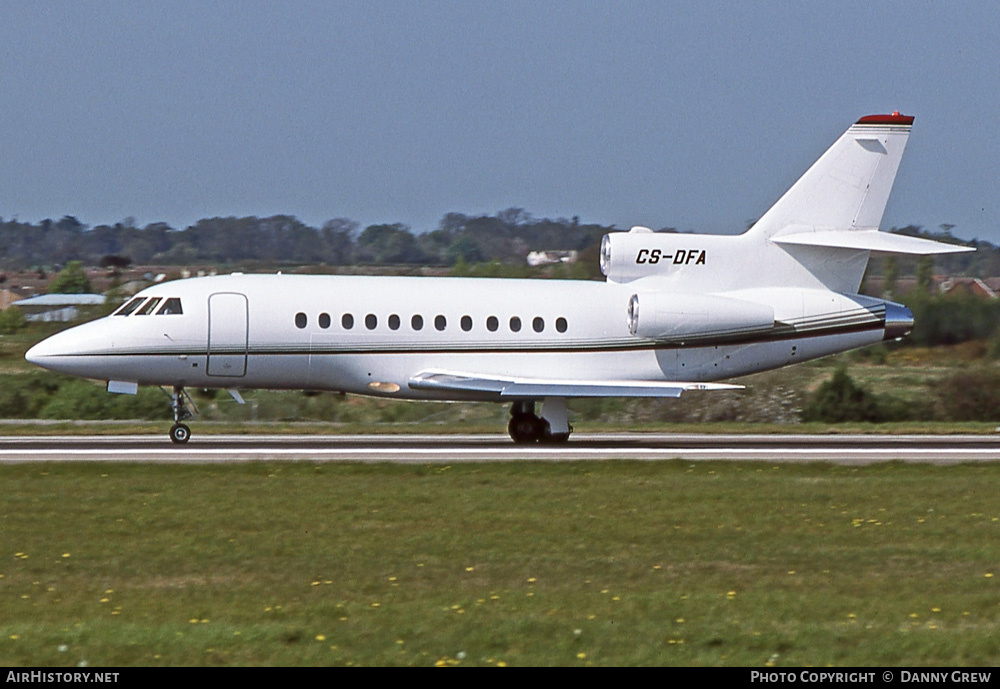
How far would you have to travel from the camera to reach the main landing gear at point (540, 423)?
3031 centimetres

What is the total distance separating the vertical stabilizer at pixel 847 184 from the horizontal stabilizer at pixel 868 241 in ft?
0.57

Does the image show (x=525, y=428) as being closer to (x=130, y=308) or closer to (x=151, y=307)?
(x=151, y=307)

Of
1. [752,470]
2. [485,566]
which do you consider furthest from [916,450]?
[485,566]

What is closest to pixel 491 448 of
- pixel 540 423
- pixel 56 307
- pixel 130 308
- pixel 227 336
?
pixel 540 423

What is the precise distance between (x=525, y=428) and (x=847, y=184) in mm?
9374

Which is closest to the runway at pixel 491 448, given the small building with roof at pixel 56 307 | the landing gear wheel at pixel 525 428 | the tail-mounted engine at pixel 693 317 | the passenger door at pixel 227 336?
the landing gear wheel at pixel 525 428

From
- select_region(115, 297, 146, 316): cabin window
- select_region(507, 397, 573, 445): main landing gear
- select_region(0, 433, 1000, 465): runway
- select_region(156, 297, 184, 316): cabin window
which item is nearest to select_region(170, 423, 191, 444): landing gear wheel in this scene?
select_region(0, 433, 1000, 465): runway

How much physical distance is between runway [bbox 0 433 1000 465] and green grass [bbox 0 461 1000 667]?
2.36 m

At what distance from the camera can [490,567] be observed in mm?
14445

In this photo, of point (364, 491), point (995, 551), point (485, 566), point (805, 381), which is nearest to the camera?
point (485, 566)

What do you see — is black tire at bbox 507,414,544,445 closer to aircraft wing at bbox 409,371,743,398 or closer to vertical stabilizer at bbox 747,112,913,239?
aircraft wing at bbox 409,371,743,398

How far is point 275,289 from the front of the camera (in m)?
29.4
